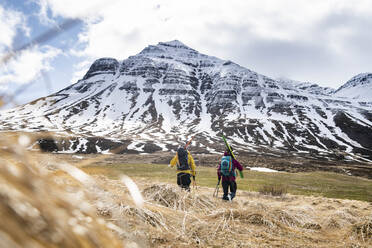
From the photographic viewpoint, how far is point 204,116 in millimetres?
143000

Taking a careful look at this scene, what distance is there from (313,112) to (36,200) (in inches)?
6378

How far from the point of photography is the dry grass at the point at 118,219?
0.67 metres

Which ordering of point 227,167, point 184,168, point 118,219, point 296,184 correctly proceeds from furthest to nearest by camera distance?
1. point 296,184
2. point 184,168
3. point 227,167
4. point 118,219

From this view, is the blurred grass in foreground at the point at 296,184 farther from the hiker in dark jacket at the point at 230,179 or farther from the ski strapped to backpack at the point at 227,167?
the ski strapped to backpack at the point at 227,167

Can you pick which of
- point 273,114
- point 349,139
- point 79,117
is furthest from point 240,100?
point 79,117

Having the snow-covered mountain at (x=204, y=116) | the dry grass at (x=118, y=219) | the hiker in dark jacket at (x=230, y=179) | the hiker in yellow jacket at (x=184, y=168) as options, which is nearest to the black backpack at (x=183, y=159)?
the hiker in yellow jacket at (x=184, y=168)

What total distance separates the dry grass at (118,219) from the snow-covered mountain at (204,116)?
6737cm

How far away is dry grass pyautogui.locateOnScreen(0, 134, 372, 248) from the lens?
67 centimetres

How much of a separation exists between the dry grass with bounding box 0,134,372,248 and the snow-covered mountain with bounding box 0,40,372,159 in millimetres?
67366

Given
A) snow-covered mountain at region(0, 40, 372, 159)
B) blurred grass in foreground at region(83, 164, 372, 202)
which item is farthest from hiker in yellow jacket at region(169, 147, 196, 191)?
snow-covered mountain at region(0, 40, 372, 159)

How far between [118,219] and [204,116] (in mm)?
142621

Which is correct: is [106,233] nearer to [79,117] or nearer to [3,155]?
[3,155]

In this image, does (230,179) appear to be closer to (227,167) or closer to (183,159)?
(227,167)

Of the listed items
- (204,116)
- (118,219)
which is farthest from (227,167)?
(204,116)
